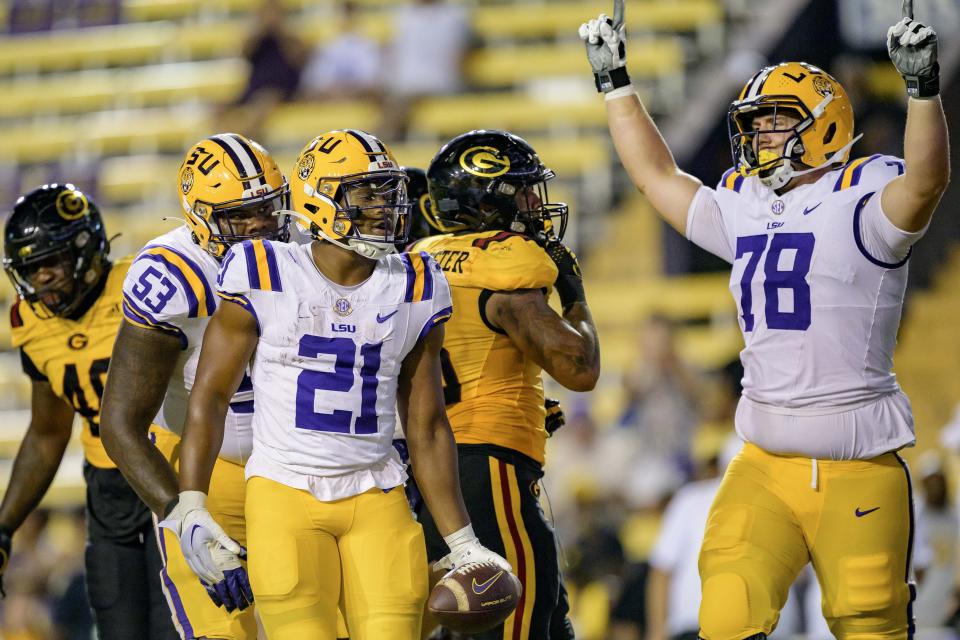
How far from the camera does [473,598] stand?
3.64 metres

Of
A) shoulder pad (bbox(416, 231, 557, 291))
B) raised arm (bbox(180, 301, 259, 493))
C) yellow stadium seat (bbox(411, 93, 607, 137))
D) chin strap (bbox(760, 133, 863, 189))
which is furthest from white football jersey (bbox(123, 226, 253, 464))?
yellow stadium seat (bbox(411, 93, 607, 137))

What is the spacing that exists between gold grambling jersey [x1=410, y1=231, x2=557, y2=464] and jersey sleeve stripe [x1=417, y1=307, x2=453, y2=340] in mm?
442

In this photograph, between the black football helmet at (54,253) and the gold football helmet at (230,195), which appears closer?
the gold football helmet at (230,195)

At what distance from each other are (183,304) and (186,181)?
463 millimetres

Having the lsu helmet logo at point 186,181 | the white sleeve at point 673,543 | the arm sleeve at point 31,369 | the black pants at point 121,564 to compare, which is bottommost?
the white sleeve at point 673,543

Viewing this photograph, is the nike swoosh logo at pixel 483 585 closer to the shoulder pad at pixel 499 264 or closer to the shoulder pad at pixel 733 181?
the shoulder pad at pixel 499 264

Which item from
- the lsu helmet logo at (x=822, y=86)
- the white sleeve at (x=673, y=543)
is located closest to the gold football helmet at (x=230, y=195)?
the lsu helmet logo at (x=822, y=86)

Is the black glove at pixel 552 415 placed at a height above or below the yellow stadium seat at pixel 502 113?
below

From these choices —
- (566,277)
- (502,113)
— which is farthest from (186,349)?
(502,113)

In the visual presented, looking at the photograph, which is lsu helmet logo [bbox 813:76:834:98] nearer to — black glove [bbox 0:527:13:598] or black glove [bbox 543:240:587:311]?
black glove [bbox 543:240:587:311]

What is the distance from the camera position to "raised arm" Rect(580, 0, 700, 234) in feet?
14.2

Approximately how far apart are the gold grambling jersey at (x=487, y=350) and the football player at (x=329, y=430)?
485 mm

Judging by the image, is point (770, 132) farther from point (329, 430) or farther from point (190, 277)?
point (190, 277)

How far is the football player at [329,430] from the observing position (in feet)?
11.8
